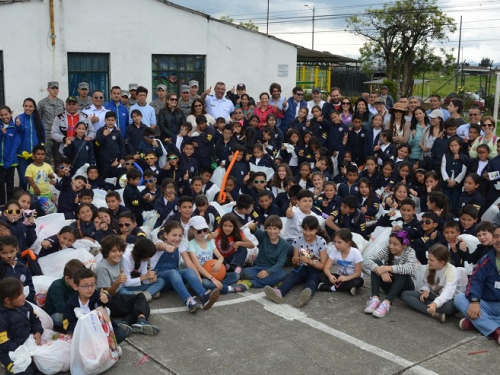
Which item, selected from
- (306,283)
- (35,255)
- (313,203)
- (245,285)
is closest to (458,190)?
(313,203)

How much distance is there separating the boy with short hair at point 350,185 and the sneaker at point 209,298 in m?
3.65

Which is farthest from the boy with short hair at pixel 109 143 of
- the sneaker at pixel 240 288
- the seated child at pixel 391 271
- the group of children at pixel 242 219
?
the seated child at pixel 391 271

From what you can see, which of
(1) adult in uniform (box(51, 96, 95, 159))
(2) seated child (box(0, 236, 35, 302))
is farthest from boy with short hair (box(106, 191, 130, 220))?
(1) adult in uniform (box(51, 96, 95, 159))

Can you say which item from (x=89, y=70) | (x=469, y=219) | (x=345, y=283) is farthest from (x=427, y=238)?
(x=89, y=70)

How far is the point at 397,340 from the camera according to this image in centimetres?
596

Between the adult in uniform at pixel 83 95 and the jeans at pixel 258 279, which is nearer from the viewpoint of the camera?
the jeans at pixel 258 279

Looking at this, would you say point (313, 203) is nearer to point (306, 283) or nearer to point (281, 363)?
point (306, 283)

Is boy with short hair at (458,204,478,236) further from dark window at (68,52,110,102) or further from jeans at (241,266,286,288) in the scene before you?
dark window at (68,52,110,102)

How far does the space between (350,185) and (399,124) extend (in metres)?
2.06

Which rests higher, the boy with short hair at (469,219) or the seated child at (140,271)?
the boy with short hair at (469,219)

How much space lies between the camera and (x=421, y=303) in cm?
665

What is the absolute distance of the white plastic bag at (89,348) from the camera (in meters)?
5.03

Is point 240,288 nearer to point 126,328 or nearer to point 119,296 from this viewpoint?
point 119,296

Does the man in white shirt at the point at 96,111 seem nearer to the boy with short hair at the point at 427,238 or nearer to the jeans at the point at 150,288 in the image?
the jeans at the point at 150,288
